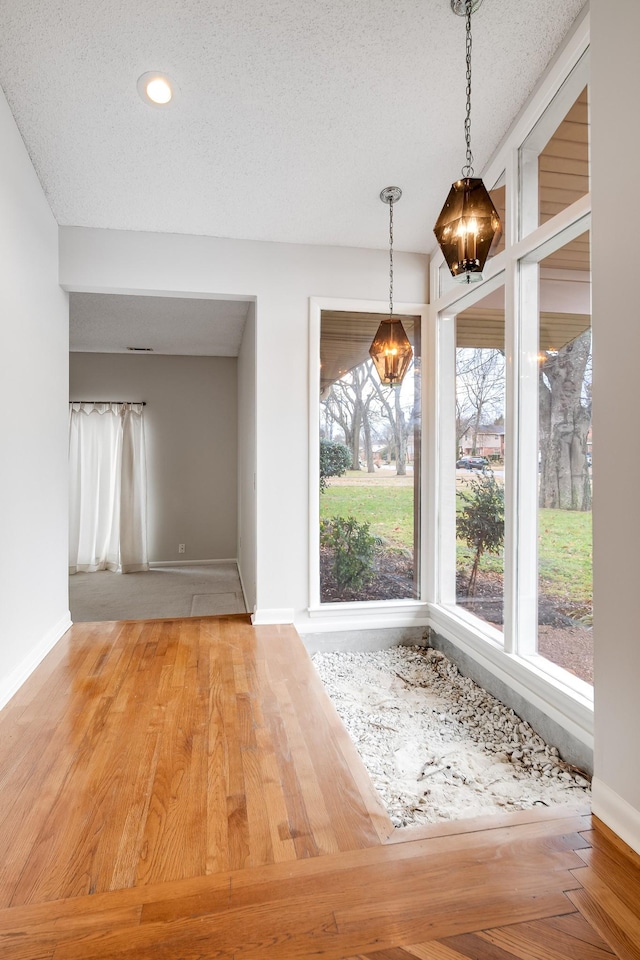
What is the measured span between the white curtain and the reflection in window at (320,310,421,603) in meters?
3.63

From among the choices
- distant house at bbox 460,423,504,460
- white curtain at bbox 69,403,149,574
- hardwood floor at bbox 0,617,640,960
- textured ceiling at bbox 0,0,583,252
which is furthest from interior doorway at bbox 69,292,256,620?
hardwood floor at bbox 0,617,640,960

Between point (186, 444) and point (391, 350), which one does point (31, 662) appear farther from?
point (186, 444)

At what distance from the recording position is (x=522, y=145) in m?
2.74

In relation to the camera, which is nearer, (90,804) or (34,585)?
(90,804)

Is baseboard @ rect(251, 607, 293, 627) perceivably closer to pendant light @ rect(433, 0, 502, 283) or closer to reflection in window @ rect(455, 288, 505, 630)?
reflection in window @ rect(455, 288, 505, 630)

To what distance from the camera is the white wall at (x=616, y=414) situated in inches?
61.2

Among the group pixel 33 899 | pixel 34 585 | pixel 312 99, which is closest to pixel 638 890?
pixel 33 899

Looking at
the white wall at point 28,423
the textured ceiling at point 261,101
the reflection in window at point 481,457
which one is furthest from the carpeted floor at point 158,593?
the textured ceiling at point 261,101

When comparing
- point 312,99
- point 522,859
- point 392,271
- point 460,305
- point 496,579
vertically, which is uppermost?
point 312,99

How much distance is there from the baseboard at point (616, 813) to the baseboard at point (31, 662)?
2499 millimetres

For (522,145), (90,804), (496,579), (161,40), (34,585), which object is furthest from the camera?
(496,579)

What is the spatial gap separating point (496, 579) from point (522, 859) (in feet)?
6.04

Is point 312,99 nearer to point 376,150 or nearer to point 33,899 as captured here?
point 376,150

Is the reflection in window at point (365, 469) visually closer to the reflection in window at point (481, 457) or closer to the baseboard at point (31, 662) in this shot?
the reflection in window at point (481, 457)
